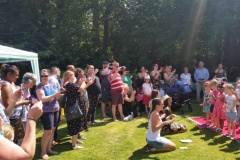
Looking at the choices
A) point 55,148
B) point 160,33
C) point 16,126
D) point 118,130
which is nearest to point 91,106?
point 118,130

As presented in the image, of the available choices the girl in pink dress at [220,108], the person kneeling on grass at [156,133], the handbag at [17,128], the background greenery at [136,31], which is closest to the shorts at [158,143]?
the person kneeling on grass at [156,133]

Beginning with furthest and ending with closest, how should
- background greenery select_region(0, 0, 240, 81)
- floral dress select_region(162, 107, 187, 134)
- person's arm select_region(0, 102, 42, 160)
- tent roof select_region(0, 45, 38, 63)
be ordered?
1. background greenery select_region(0, 0, 240, 81)
2. floral dress select_region(162, 107, 187, 134)
3. tent roof select_region(0, 45, 38, 63)
4. person's arm select_region(0, 102, 42, 160)

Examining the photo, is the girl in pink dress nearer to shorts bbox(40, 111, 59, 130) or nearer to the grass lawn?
the grass lawn

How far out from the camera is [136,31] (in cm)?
1431

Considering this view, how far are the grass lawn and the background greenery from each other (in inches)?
237

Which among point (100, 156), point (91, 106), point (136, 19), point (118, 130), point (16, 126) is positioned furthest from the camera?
point (136, 19)

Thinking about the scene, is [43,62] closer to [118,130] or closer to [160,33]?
[160,33]

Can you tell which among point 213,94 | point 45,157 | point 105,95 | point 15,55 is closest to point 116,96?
point 105,95

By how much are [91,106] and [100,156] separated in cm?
241

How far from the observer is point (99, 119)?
349 inches

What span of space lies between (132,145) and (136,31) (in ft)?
29.3

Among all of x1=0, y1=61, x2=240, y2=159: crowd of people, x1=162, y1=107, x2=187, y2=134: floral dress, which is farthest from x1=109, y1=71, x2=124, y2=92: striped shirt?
x1=162, y1=107, x2=187, y2=134: floral dress

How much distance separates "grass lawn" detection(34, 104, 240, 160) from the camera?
556 centimetres

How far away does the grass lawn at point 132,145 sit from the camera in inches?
219
